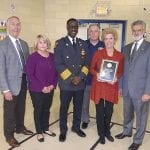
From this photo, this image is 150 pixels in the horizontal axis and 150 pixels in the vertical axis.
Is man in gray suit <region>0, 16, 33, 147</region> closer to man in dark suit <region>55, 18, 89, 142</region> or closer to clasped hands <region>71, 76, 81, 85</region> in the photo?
man in dark suit <region>55, 18, 89, 142</region>

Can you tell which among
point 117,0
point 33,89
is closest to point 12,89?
point 33,89

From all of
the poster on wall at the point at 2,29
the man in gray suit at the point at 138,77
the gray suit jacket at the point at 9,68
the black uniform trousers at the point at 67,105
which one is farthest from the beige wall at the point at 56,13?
the black uniform trousers at the point at 67,105

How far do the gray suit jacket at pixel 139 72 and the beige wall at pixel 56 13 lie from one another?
2.21m

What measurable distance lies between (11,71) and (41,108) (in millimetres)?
615

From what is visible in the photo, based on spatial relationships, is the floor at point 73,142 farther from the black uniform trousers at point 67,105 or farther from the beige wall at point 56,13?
the beige wall at point 56,13

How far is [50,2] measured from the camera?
5.64 meters

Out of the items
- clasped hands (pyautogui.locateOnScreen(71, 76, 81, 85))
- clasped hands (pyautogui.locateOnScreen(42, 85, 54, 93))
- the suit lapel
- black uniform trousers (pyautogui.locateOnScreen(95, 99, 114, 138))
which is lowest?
black uniform trousers (pyautogui.locateOnScreen(95, 99, 114, 138))

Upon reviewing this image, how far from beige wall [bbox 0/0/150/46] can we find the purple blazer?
201 centimetres

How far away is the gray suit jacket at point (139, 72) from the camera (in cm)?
274

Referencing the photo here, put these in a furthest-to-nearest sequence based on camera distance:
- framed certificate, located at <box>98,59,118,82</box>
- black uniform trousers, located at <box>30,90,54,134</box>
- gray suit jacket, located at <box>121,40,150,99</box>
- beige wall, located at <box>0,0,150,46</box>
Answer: beige wall, located at <box>0,0,150,46</box> < black uniform trousers, located at <box>30,90,54,134</box> < framed certificate, located at <box>98,59,118,82</box> < gray suit jacket, located at <box>121,40,150,99</box>

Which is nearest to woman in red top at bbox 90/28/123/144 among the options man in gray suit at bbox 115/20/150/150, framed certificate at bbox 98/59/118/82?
framed certificate at bbox 98/59/118/82

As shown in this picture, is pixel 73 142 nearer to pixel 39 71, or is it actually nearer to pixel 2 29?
pixel 39 71

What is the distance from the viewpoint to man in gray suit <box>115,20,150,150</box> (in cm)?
275

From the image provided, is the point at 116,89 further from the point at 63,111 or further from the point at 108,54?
the point at 63,111
